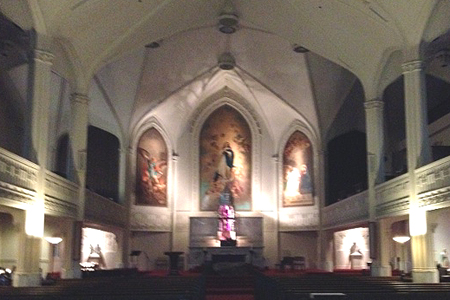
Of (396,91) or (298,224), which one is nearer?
(396,91)

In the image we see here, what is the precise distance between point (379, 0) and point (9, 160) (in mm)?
10391

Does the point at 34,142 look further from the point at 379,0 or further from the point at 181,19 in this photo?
the point at 379,0

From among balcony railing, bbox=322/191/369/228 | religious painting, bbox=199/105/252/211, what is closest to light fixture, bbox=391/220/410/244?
balcony railing, bbox=322/191/369/228

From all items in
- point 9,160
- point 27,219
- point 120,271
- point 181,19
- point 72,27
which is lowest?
point 120,271

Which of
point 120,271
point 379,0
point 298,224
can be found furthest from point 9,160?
point 298,224

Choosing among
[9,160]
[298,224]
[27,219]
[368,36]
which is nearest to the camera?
[9,160]

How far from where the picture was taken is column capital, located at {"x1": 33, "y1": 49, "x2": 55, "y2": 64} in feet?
49.5

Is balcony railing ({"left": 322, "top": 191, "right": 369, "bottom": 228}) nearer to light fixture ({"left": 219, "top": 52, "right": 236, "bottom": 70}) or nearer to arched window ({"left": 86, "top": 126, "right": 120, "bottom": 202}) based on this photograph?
light fixture ({"left": 219, "top": 52, "right": 236, "bottom": 70})

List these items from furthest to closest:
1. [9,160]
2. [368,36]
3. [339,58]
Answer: [339,58] < [368,36] < [9,160]

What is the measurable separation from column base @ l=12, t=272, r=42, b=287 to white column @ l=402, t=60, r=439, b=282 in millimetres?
9639

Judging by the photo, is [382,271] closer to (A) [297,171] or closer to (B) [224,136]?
(A) [297,171]

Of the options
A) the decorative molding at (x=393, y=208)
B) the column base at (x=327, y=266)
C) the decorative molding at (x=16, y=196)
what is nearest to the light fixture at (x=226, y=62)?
the decorative molding at (x=393, y=208)

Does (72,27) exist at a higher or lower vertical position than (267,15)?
lower

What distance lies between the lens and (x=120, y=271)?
20.3 m
